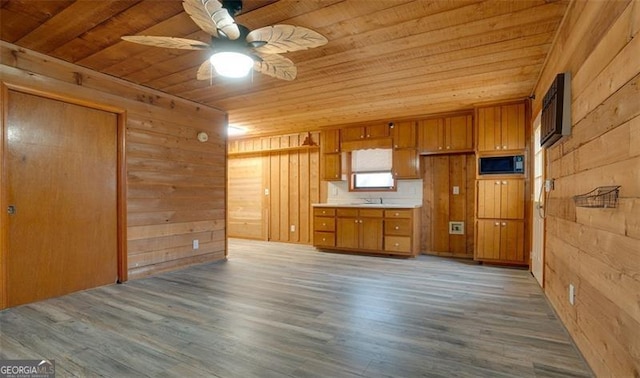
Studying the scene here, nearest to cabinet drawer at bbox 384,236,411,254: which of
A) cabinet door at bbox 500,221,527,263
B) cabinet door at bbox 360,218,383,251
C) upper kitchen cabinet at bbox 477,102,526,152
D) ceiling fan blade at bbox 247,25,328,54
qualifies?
cabinet door at bbox 360,218,383,251

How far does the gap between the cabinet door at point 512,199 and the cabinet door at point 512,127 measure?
501 millimetres

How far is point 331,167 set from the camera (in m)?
6.12

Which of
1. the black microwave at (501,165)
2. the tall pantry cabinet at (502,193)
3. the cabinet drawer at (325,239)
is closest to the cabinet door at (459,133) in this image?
the tall pantry cabinet at (502,193)

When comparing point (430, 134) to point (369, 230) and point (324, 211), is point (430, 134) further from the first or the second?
point (324, 211)

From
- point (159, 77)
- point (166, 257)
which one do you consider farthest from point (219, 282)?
point (159, 77)

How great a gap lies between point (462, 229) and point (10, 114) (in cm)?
586

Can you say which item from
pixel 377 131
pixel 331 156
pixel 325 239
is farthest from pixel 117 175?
pixel 377 131

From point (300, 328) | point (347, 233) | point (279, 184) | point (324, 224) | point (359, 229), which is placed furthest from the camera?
point (279, 184)

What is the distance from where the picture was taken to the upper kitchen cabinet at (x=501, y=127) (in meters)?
4.39

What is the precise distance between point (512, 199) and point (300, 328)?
3.60 metres

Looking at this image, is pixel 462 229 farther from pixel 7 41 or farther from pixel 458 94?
pixel 7 41

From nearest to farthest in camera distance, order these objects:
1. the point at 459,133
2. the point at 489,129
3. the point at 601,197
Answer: the point at 601,197
the point at 489,129
the point at 459,133

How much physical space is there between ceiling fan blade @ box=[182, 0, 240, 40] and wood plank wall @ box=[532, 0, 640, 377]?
2.08 meters

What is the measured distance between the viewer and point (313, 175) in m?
6.71
